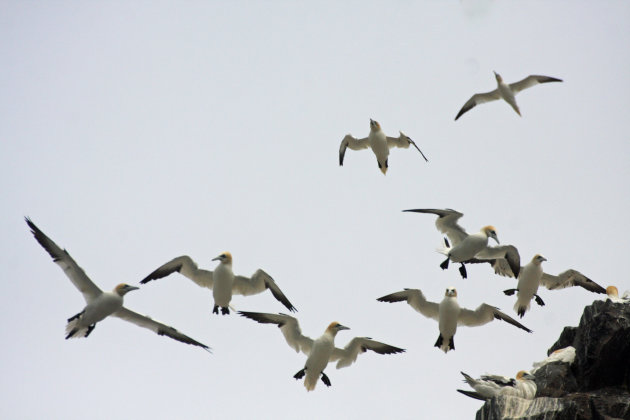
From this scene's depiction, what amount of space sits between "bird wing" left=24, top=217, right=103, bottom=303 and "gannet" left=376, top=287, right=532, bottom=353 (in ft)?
21.8

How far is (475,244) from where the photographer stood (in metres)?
19.1

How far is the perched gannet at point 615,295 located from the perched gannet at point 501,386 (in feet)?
8.06

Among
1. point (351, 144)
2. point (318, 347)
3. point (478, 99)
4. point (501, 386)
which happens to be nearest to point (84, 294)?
point (318, 347)

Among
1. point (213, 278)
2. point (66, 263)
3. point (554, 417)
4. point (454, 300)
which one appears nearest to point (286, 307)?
point (213, 278)

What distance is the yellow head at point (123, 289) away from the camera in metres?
18.2

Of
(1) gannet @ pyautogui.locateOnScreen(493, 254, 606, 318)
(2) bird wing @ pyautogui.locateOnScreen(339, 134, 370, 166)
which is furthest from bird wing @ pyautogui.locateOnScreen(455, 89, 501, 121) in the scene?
(1) gannet @ pyautogui.locateOnScreen(493, 254, 606, 318)

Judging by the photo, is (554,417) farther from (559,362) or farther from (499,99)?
(499,99)

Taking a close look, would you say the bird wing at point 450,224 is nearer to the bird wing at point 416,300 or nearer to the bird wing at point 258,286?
the bird wing at point 416,300

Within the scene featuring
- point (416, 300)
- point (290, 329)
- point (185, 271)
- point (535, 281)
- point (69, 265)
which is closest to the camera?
point (69, 265)

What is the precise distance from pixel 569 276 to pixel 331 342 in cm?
729

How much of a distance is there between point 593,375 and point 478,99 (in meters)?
9.11

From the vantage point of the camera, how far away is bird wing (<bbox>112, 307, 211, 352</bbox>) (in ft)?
62.6

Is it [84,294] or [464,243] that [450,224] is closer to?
[464,243]

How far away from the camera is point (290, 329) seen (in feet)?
62.3
